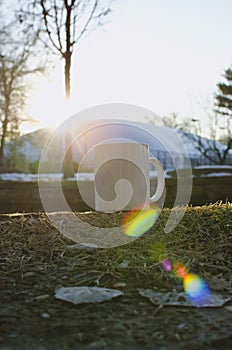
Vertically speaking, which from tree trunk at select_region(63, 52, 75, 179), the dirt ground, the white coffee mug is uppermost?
tree trunk at select_region(63, 52, 75, 179)

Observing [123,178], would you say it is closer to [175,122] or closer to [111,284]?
[111,284]

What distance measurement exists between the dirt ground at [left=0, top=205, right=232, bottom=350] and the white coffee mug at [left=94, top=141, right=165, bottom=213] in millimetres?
107

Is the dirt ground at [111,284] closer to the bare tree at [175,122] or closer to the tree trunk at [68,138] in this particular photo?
the tree trunk at [68,138]

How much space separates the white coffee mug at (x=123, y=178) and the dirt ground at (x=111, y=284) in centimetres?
11

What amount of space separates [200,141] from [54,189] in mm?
11866

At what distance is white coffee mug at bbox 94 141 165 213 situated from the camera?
1.61 meters

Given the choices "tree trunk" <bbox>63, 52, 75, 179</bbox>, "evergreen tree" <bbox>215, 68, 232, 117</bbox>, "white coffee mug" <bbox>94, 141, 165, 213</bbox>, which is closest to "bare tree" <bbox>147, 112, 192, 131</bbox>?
"evergreen tree" <bbox>215, 68, 232, 117</bbox>

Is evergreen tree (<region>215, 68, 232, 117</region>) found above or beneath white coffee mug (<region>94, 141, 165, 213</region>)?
above

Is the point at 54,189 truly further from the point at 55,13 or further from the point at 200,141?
the point at 200,141

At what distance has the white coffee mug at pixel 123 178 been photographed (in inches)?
63.5

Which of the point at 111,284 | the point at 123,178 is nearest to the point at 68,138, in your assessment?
the point at 123,178

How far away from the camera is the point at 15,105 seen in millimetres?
12695

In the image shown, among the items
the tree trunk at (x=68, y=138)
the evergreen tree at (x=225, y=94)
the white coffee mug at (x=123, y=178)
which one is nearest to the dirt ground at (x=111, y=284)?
the white coffee mug at (x=123, y=178)

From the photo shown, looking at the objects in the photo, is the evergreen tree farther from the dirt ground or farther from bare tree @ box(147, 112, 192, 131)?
the dirt ground
